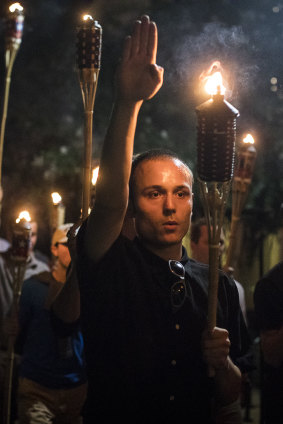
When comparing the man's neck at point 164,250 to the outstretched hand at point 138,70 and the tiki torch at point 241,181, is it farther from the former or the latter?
the tiki torch at point 241,181

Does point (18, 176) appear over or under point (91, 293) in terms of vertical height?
over

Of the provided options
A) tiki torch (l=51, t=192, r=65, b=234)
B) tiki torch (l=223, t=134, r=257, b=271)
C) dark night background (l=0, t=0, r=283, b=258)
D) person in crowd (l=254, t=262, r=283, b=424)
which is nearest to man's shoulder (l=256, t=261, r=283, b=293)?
person in crowd (l=254, t=262, r=283, b=424)

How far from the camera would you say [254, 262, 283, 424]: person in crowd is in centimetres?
347

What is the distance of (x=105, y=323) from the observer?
2.40 metres

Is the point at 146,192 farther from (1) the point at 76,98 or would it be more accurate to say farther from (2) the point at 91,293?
(1) the point at 76,98

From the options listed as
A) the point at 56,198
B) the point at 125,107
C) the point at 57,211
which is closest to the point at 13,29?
the point at 56,198

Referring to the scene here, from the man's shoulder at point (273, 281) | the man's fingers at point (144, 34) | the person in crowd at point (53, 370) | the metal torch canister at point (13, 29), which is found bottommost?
the person in crowd at point (53, 370)

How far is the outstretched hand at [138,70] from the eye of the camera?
2.25 m

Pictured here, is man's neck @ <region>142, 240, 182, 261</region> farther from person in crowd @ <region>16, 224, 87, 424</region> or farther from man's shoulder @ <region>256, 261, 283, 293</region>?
person in crowd @ <region>16, 224, 87, 424</region>

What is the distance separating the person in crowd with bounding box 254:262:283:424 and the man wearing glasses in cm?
104

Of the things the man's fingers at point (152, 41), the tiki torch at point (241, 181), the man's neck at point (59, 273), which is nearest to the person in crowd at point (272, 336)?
the tiki torch at point (241, 181)

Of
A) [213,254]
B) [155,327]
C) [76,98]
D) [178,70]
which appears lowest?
[155,327]

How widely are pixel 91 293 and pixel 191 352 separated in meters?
0.45

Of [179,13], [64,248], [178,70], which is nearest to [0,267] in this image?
[64,248]
